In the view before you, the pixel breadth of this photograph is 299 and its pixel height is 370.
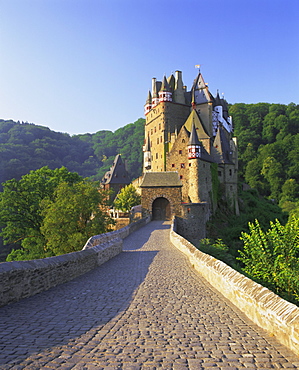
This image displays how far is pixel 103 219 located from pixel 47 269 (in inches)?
719

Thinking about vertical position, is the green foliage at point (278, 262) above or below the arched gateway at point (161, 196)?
below

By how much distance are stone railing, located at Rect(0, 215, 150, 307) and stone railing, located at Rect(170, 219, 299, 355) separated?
13.2 feet

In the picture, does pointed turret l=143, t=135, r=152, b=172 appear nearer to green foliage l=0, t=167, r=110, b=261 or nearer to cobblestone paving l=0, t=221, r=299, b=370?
green foliage l=0, t=167, r=110, b=261

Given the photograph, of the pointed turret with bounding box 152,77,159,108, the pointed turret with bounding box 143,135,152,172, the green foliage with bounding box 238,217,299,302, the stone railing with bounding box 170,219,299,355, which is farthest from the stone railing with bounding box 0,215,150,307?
the pointed turret with bounding box 152,77,159,108

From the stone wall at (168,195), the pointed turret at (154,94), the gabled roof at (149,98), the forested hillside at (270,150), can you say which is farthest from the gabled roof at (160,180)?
the forested hillside at (270,150)

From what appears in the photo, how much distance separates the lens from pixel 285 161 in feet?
242

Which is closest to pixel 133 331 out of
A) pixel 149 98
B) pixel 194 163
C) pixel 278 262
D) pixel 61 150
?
pixel 278 262

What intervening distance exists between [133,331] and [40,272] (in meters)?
3.30

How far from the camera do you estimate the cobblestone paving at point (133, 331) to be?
13.3ft

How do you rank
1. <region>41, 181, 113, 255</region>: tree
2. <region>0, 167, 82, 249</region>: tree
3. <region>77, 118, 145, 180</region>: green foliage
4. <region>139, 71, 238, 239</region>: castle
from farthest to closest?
<region>77, 118, 145, 180</region>: green foliage → <region>139, 71, 238, 239</region>: castle → <region>0, 167, 82, 249</region>: tree → <region>41, 181, 113, 255</region>: tree

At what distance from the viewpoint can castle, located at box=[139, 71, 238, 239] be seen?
111 feet

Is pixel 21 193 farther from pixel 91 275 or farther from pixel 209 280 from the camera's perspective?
pixel 209 280

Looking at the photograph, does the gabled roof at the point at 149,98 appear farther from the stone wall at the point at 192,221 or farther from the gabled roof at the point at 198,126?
the stone wall at the point at 192,221

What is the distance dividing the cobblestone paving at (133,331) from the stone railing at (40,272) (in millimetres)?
213
